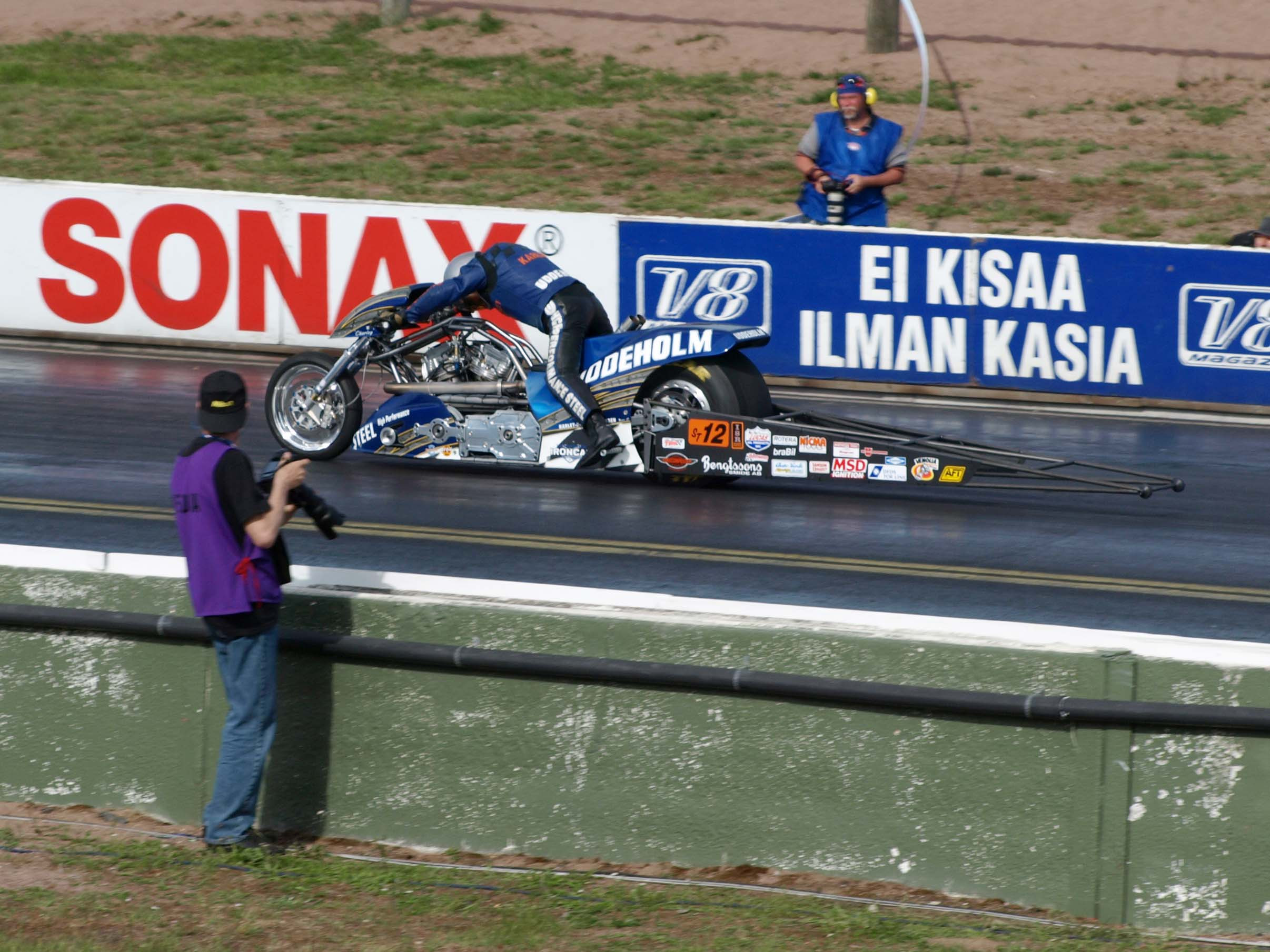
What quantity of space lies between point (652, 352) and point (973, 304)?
4.76 metres

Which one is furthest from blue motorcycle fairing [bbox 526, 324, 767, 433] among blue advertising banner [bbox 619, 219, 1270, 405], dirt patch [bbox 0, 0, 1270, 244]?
dirt patch [bbox 0, 0, 1270, 244]

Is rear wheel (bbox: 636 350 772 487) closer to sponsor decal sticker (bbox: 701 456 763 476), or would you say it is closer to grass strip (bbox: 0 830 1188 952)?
sponsor decal sticker (bbox: 701 456 763 476)

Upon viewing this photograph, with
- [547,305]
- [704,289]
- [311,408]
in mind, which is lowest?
[311,408]

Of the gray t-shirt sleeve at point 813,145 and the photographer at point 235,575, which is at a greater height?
the gray t-shirt sleeve at point 813,145

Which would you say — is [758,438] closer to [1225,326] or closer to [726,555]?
[726,555]

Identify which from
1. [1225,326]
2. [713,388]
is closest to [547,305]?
[713,388]

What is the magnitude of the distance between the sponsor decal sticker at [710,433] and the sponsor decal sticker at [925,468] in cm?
118

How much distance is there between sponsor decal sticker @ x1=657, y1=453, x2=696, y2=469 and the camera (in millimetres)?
11570

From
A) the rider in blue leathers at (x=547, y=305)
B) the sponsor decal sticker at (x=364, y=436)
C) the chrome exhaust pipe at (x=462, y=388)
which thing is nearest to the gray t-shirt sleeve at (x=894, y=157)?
the rider in blue leathers at (x=547, y=305)

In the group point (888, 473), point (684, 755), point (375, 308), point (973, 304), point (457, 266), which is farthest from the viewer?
point (973, 304)

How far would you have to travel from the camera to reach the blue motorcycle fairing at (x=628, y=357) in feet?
37.8

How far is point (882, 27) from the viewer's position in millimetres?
31656

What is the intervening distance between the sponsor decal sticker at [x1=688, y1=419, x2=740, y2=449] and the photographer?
17.3ft

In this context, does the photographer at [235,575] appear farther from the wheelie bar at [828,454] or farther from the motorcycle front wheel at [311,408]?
the motorcycle front wheel at [311,408]
